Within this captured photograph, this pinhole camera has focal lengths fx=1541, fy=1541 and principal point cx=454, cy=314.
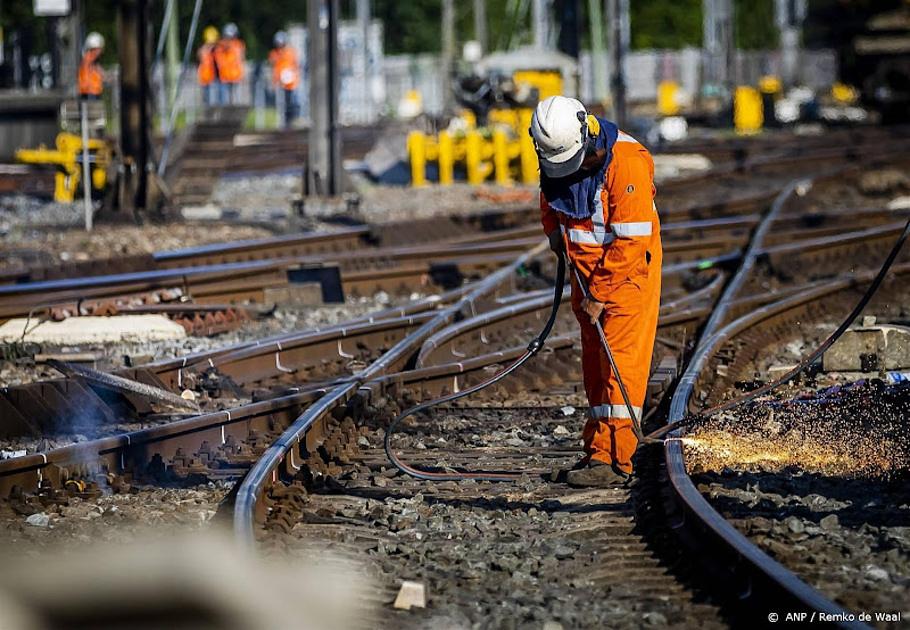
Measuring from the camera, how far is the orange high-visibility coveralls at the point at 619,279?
6.64 m

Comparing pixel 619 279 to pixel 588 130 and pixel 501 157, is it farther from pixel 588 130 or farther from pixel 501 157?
pixel 501 157

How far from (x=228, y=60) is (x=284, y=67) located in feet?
6.52

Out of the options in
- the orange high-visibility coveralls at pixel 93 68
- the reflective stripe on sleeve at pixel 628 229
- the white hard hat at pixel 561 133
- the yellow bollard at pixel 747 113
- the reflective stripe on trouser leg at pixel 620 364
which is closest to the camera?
the white hard hat at pixel 561 133

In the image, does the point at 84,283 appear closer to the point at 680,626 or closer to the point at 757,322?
the point at 757,322

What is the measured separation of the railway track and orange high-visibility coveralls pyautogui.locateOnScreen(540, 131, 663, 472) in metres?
0.27

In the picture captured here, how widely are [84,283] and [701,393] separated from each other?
19.6 feet

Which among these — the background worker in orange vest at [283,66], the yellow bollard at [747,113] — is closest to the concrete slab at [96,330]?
the background worker in orange vest at [283,66]

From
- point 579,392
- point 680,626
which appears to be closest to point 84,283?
point 579,392

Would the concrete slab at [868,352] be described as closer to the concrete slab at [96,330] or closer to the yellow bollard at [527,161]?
the concrete slab at [96,330]

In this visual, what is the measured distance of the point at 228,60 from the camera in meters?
32.5

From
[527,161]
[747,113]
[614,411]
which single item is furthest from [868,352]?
[747,113]

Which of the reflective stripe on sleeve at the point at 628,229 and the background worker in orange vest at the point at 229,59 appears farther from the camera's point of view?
the background worker in orange vest at the point at 229,59

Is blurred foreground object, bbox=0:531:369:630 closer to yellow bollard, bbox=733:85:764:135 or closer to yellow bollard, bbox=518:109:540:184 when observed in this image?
yellow bollard, bbox=518:109:540:184

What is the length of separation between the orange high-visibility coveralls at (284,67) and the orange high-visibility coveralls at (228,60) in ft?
3.75
